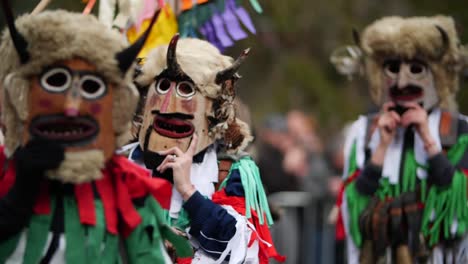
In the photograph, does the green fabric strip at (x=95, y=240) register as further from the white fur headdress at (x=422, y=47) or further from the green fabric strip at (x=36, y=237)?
the white fur headdress at (x=422, y=47)

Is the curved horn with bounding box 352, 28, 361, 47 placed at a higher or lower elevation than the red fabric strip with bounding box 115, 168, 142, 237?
higher

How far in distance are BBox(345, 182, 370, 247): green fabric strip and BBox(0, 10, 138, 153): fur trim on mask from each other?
2742mm

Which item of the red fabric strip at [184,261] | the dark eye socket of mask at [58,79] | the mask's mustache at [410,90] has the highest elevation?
A: the dark eye socket of mask at [58,79]

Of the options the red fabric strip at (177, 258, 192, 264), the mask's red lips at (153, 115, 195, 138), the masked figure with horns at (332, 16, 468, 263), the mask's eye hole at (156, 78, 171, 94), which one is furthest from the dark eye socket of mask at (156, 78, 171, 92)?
the masked figure with horns at (332, 16, 468, 263)

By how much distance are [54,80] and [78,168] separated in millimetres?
375

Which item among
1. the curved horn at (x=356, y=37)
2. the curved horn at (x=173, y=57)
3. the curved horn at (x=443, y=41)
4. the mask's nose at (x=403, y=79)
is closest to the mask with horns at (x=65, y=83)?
the curved horn at (x=173, y=57)

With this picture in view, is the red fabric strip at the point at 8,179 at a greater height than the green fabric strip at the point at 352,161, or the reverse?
the red fabric strip at the point at 8,179

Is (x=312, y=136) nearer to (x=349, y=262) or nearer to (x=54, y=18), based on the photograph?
(x=349, y=262)

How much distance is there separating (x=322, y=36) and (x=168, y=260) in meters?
11.4

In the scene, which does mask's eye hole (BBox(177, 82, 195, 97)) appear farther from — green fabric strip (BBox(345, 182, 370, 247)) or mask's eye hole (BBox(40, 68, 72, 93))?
green fabric strip (BBox(345, 182, 370, 247))

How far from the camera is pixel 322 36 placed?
54.2 ft

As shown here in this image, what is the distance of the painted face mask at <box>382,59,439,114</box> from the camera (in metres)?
7.48

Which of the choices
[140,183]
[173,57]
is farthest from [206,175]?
[140,183]

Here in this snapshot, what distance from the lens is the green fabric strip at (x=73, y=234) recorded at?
5027 mm
